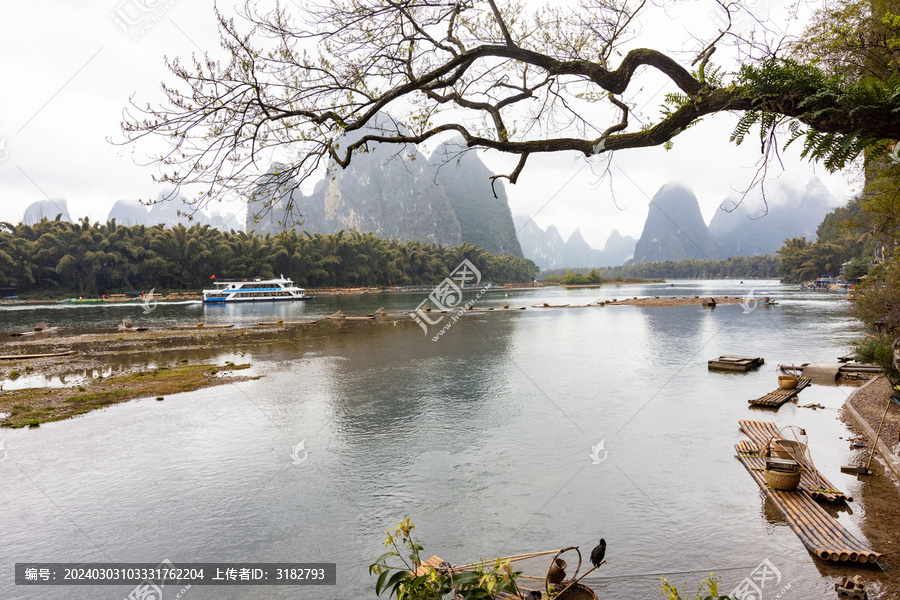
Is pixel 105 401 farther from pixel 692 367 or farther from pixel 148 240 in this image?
pixel 148 240

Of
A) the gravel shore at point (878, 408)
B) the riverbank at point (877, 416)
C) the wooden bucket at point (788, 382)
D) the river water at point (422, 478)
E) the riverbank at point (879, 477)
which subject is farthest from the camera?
the wooden bucket at point (788, 382)

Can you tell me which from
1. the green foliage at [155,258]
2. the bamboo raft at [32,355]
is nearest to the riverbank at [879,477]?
the bamboo raft at [32,355]

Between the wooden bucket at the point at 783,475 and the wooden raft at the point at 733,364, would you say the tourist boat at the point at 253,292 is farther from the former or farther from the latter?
the wooden bucket at the point at 783,475

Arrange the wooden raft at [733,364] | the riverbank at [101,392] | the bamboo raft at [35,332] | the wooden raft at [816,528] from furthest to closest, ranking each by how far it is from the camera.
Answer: the bamboo raft at [35,332], the wooden raft at [733,364], the riverbank at [101,392], the wooden raft at [816,528]

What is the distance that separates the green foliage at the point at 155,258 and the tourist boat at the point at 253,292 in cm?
745

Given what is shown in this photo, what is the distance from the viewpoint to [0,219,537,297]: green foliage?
73.9 m

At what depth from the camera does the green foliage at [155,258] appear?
7394 centimetres

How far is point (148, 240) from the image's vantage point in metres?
81.4

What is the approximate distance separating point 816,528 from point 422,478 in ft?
18.9

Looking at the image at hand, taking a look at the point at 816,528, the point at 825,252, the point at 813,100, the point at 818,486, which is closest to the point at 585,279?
the point at 825,252

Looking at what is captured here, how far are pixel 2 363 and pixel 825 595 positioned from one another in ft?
94.6

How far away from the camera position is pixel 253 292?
77.2 metres

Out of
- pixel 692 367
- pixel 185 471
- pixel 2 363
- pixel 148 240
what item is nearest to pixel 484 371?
pixel 692 367

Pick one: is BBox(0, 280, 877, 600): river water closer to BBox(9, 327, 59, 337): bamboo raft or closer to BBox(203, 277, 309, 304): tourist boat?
BBox(9, 327, 59, 337): bamboo raft
